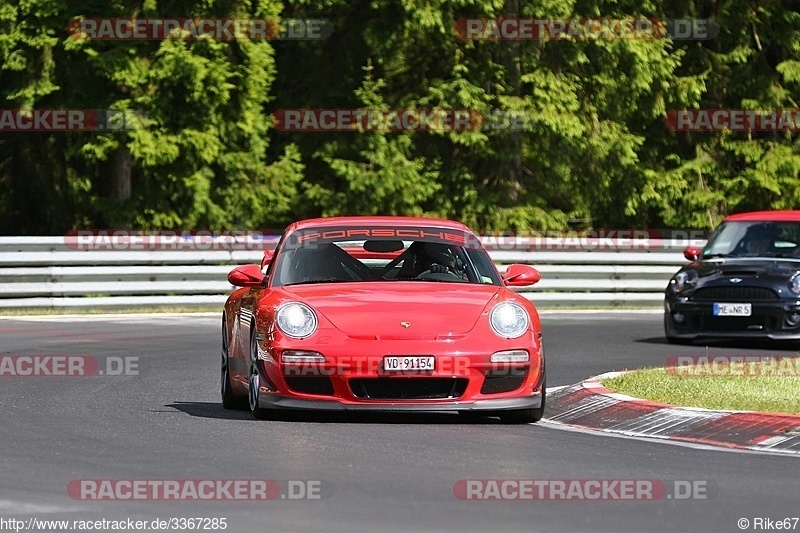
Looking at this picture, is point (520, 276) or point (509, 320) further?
point (520, 276)

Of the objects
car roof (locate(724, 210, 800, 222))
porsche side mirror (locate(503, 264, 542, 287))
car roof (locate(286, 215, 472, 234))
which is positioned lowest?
porsche side mirror (locate(503, 264, 542, 287))

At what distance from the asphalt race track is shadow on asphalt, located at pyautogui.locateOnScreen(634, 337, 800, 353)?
5.01 m

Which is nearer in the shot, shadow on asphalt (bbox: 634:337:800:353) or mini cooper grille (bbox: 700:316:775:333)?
mini cooper grille (bbox: 700:316:775:333)

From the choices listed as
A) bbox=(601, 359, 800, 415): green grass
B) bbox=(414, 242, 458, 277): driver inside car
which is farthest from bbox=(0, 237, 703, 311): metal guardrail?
bbox=(414, 242, 458, 277): driver inside car

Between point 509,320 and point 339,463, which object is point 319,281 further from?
point 339,463

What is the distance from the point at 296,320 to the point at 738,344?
967 centimetres

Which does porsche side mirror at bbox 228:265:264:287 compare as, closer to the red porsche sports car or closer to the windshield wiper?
the red porsche sports car

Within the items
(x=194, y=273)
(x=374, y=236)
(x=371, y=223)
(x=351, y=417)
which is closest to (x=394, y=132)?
(x=194, y=273)

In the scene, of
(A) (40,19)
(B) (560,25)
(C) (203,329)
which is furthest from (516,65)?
(C) (203,329)

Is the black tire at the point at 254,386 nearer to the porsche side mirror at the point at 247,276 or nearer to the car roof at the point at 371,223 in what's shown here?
the porsche side mirror at the point at 247,276

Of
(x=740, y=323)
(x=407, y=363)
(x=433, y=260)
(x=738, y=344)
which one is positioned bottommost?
(x=738, y=344)

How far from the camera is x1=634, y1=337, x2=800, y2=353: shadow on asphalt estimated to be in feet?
63.2

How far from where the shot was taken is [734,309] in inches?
742

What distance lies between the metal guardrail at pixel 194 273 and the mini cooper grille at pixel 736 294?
17.6 feet
